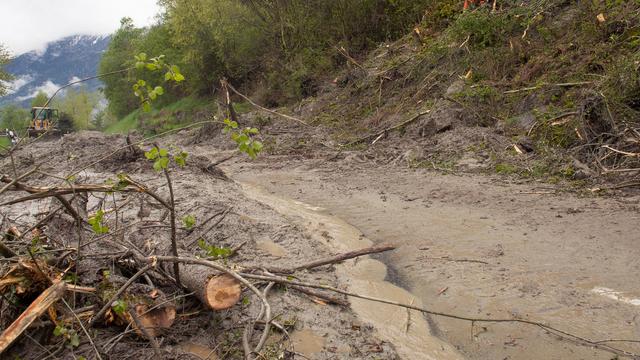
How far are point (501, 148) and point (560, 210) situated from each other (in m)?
3.16

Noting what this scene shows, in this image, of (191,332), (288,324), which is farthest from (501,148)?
(191,332)

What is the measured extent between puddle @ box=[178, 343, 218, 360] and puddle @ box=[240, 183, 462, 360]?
1456 millimetres

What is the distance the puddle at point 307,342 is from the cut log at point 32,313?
1785 millimetres

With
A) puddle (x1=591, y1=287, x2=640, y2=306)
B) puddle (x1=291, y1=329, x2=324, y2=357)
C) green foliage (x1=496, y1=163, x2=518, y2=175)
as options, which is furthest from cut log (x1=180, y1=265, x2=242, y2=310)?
green foliage (x1=496, y1=163, x2=518, y2=175)

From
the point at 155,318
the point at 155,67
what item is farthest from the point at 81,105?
the point at 155,67

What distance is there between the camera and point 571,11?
1274 cm

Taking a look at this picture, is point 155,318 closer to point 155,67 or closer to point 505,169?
point 155,67

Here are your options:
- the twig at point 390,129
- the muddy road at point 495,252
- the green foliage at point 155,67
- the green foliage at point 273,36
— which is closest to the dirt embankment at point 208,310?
the muddy road at point 495,252

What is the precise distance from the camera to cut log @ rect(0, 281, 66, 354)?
3.09 meters

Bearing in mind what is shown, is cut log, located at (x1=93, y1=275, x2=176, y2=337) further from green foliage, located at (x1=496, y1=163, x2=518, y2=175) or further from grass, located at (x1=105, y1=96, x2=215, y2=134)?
grass, located at (x1=105, y1=96, x2=215, y2=134)

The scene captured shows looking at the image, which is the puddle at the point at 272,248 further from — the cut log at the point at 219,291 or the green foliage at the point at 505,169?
the green foliage at the point at 505,169

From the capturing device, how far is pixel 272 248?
6461mm

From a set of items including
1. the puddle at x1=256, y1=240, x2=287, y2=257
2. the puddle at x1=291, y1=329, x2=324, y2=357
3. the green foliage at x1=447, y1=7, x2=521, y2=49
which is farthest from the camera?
the green foliage at x1=447, y1=7, x2=521, y2=49

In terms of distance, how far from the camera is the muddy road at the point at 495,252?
4.37m
